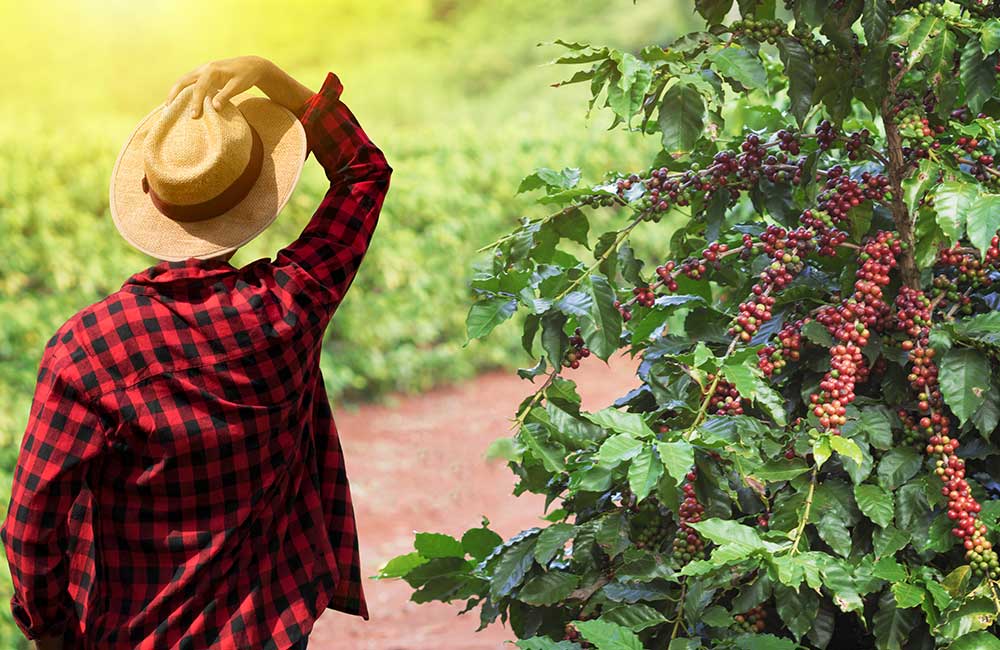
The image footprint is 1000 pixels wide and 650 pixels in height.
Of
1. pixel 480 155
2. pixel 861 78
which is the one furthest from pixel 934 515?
pixel 480 155

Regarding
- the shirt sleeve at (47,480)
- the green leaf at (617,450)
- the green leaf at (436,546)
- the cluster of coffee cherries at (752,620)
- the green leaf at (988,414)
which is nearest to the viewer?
the shirt sleeve at (47,480)

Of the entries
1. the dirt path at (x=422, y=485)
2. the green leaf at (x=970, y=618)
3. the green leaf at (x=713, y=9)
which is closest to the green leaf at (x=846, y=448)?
the green leaf at (x=970, y=618)

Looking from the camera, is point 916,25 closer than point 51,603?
No

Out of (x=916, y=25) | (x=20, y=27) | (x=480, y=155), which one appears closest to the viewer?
(x=916, y=25)

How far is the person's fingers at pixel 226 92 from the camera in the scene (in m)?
1.33

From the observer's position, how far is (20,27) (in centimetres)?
436

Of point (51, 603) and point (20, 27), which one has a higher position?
point (20, 27)

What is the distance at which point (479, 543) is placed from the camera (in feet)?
6.02

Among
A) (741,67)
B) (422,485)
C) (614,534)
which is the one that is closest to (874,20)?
(741,67)

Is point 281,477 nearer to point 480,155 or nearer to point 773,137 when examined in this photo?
point 773,137

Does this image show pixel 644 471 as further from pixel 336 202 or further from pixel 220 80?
pixel 220 80

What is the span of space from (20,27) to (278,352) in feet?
11.5

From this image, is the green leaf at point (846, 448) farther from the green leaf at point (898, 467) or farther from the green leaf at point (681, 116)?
the green leaf at point (681, 116)

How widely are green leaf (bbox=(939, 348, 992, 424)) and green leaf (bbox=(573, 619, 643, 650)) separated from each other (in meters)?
0.45
